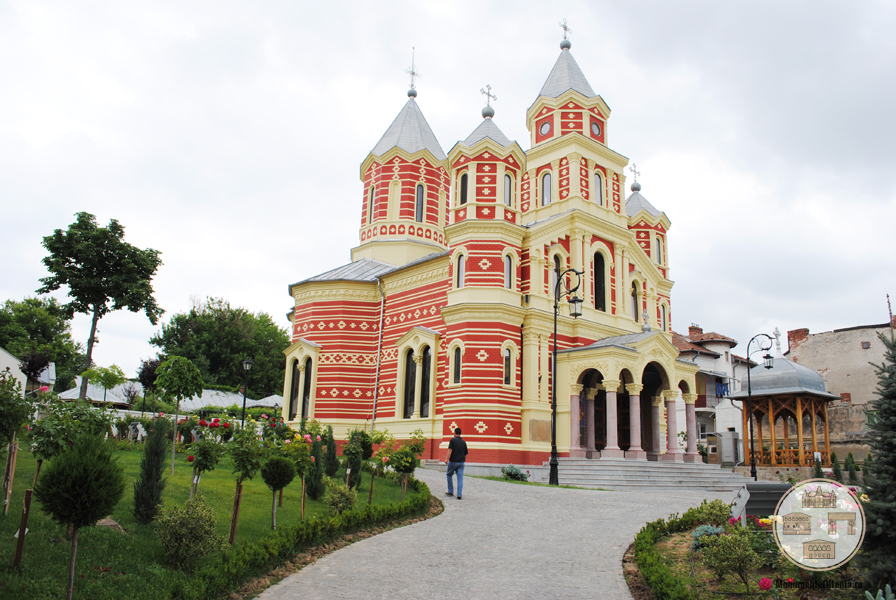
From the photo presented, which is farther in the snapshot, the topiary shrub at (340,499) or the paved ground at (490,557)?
the topiary shrub at (340,499)

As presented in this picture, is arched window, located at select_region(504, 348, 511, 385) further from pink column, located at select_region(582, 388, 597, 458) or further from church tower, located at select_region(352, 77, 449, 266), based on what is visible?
church tower, located at select_region(352, 77, 449, 266)

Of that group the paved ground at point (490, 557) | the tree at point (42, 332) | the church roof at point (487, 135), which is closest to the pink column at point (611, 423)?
the paved ground at point (490, 557)

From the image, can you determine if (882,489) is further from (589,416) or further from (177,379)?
(589,416)

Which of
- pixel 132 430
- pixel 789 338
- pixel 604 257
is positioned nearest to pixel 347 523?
pixel 132 430

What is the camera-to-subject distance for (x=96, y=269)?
1029 inches

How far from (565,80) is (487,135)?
5.35 meters

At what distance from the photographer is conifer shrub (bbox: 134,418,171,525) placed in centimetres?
928

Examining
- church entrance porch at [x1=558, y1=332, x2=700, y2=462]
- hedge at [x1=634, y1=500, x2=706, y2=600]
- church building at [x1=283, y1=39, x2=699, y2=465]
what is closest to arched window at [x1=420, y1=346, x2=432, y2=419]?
church building at [x1=283, y1=39, x2=699, y2=465]

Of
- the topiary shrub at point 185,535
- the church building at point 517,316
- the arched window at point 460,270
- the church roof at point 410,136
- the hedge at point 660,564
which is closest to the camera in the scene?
the hedge at point 660,564

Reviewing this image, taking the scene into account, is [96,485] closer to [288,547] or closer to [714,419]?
[288,547]

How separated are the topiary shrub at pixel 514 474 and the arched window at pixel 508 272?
6.98m

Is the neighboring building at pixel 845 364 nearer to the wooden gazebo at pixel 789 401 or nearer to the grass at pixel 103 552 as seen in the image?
the wooden gazebo at pixel 789 401

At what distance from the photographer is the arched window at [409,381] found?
93.3 ft

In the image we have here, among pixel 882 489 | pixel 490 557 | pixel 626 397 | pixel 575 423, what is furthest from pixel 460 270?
pixel 882 489
